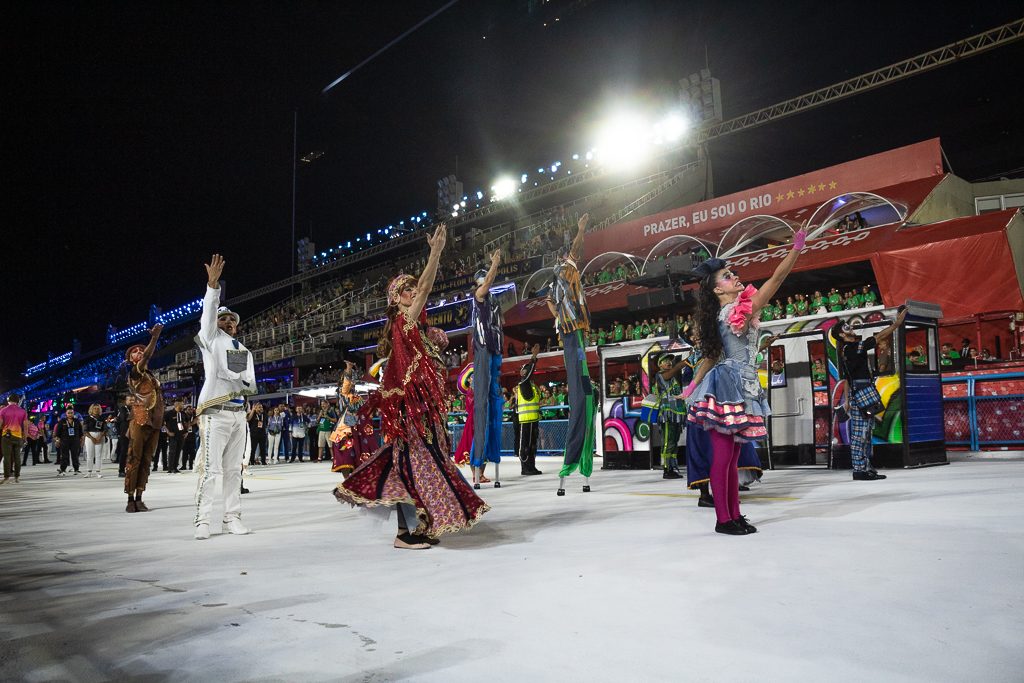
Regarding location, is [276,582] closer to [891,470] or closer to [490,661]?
[490,661]

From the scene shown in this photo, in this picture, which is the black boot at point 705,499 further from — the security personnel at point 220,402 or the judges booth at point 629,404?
the judges booth at point 629,404

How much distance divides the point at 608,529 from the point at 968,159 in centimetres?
2495

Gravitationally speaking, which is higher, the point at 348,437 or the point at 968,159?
the point at 968,159

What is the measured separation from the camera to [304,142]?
3061 centimetres

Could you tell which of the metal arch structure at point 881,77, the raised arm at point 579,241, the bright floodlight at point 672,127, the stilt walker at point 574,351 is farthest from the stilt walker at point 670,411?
the bright floodlight at point 672,127

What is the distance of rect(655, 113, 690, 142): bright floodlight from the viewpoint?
92.4 ft

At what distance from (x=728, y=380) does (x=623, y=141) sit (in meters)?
28.4

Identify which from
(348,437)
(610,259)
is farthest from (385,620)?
(610,259)

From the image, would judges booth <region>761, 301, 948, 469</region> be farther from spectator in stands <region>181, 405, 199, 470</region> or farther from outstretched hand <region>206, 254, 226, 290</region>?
spectator in stands <region>181, 405, 199, 470</region>

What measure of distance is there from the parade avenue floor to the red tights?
200 millimetres

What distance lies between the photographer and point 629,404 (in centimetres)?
1125

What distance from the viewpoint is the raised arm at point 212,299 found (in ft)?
17.6

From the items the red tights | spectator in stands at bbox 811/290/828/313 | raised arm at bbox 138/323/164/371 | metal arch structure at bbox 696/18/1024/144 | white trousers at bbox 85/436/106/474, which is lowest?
white trousers at bbox 85/436/106/474

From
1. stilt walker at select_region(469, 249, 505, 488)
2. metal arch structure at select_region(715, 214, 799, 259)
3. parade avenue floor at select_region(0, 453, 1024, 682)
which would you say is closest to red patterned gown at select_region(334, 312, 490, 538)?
parade avenue floor at select_region(0, 453, 1024, 682)
